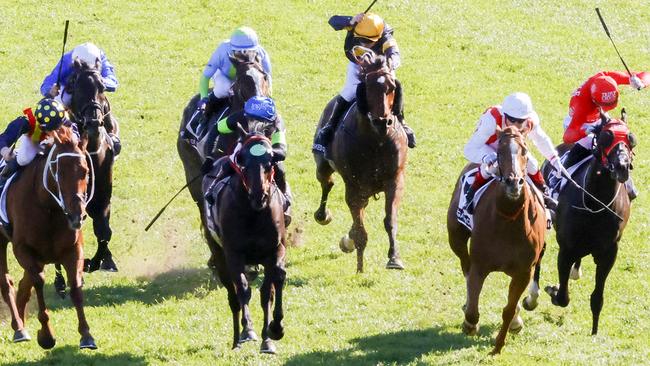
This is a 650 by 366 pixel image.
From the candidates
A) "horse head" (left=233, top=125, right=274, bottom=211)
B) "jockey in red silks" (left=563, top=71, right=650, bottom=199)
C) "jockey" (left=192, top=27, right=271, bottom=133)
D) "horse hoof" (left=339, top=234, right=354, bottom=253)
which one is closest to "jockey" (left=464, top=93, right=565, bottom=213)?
"jockey in red silks" (left=563, top=71, right=650, bottom=199)

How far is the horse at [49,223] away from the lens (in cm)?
1252

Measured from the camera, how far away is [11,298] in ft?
44.9

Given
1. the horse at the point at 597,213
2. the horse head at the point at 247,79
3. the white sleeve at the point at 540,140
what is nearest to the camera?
the white sleeve at the point at 540,140

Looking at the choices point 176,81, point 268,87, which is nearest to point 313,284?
point 268,87

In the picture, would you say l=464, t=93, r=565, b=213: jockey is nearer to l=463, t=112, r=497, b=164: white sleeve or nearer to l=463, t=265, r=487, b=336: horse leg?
l=463, t=112, r=497, b=164: white sleeve

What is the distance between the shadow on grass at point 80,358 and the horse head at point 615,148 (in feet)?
17.6

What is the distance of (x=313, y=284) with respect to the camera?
16.3m

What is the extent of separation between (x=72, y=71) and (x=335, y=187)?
651 centimetres

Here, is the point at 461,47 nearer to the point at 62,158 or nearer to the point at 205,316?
the point at 205,316

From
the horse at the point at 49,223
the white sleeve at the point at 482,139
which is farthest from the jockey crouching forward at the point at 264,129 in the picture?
the white sleeve at the point at 482,139

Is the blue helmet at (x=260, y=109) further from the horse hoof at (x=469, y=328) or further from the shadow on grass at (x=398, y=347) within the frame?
the horse hoof at (x=469, y=328)

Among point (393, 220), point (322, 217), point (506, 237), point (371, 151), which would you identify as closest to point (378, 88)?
point (371, 151)

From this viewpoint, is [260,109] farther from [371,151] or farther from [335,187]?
[335,187]

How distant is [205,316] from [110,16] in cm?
1562
